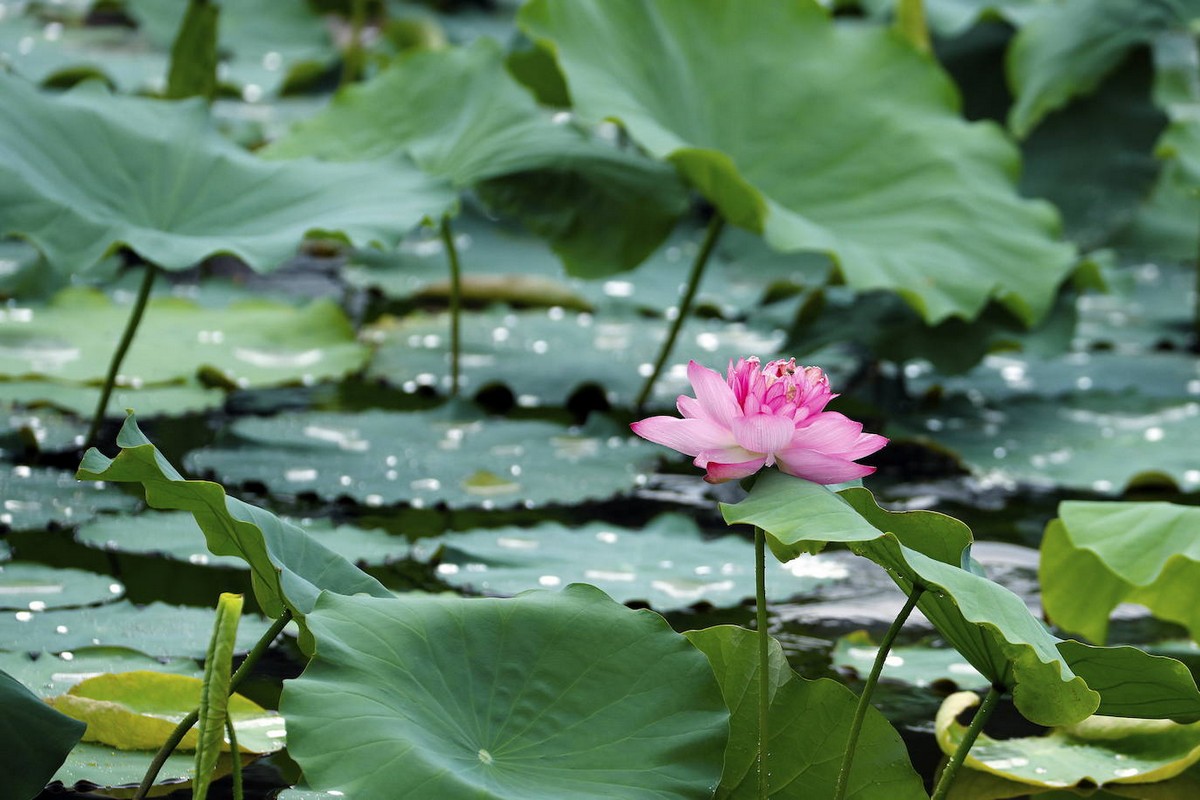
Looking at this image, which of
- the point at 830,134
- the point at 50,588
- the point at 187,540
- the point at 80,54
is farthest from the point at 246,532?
the point at 80,54

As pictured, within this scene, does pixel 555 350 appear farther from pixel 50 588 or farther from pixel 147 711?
pixel 147 711

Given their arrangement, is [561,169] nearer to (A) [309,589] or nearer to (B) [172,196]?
(B) [172,196]

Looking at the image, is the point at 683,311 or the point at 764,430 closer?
the point at 764,430

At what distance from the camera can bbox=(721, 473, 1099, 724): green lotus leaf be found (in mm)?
888

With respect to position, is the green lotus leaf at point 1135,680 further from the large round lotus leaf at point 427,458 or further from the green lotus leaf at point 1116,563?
the large round lotus leaf at point 427,458

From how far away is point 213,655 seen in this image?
869 mm

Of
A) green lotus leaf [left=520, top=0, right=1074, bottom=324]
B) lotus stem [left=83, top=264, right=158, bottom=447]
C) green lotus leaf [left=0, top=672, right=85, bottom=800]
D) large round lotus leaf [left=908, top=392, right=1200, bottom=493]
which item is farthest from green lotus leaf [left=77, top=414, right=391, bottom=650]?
large round lotus leaf [left=908, top=392, right=1200, bottom=493]

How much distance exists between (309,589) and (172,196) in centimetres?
101

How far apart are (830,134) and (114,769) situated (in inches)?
65.6

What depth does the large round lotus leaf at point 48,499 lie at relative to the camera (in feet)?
5.62

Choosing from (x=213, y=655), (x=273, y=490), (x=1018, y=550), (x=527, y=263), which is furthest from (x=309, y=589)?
(x=527, y=263)

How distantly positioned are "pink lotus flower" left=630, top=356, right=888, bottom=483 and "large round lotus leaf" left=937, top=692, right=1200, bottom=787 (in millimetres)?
412

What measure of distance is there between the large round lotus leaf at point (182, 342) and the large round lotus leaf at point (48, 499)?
11.0 inches

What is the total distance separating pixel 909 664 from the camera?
1.52 m
